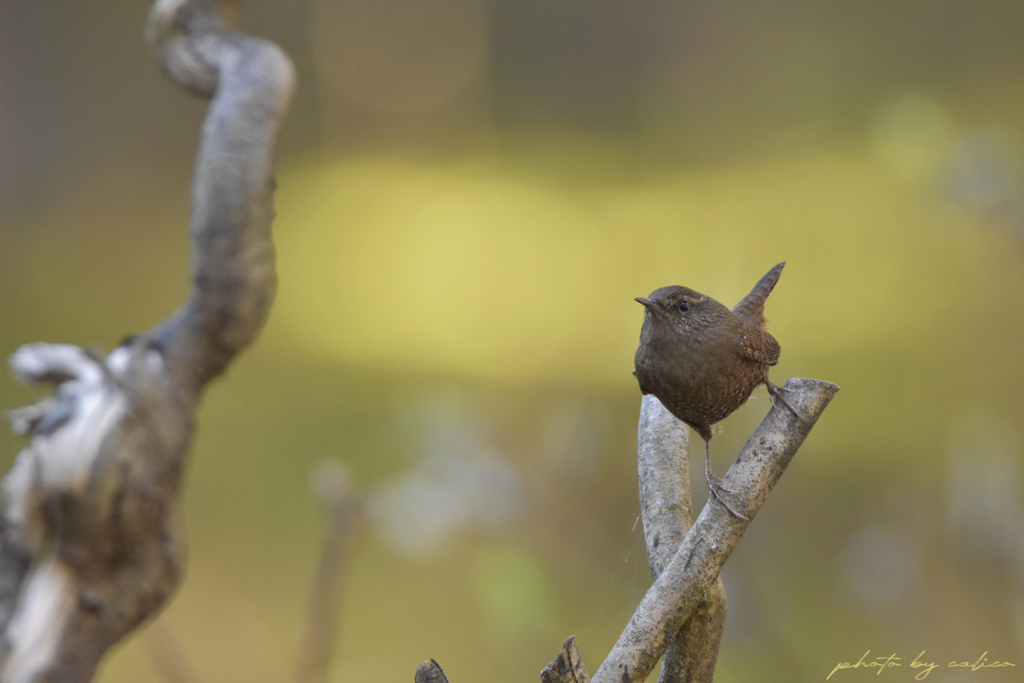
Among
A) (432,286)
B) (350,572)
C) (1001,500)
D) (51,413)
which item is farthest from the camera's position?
(432,286)

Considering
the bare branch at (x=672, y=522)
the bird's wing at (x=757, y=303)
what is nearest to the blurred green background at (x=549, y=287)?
the bird's wing at (x=757, y=303)

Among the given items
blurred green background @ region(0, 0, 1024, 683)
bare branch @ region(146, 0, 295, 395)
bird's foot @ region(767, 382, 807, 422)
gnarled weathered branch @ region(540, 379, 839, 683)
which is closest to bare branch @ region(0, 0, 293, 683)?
bare branch @ region(146, 0, 295, 395)

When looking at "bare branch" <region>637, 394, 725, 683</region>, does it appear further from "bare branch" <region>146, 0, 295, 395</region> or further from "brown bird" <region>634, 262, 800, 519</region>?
"bare branch" <region>146, 0, 295, 395</region>

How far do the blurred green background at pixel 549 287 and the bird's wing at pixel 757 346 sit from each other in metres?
0.86

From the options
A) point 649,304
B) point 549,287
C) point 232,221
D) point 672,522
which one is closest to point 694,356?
point 649,304

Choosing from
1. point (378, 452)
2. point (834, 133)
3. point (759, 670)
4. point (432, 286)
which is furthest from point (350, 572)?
point (834, 133)

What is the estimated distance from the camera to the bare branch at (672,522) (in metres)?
0.83

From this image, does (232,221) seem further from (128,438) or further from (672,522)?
(672,522)

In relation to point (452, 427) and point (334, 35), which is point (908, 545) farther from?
point (334, 35)

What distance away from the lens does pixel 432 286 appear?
2.03 metres

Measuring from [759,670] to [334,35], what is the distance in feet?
6.13

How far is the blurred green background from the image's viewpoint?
71.2 inches

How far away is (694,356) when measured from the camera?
84 centimetres

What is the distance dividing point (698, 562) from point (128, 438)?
1.77 feet
